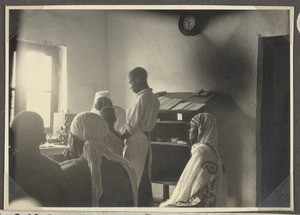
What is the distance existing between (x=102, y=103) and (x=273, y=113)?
104 centimetres

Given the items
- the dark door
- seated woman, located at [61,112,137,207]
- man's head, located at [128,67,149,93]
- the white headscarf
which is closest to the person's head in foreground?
seated woman, located at [61,112,137,207]

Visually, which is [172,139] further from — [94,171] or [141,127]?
[94,171]

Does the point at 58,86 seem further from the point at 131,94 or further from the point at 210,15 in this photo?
the point at 210,15

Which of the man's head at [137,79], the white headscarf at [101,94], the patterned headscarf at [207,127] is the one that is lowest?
the patterned headscarf at [207,127]

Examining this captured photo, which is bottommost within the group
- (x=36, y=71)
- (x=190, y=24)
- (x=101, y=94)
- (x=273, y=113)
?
(x=273, y=113)

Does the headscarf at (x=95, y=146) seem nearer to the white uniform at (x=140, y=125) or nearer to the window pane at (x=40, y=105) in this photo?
the white uniform at (x=140, y=125)

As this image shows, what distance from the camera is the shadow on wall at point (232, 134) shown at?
8.96 ft

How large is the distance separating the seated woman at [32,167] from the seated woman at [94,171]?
0.24 ft

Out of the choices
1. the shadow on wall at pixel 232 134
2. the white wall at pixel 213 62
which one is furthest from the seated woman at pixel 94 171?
the shadow on wall at pixel 232 134

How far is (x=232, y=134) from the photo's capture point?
274 centimetres

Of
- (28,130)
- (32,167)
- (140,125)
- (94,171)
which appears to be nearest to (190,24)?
(140,125)

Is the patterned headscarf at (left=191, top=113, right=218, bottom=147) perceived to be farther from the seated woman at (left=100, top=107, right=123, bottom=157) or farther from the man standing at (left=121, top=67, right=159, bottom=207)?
the seated woman at (left=100, top=107, right=123, bottom=157)

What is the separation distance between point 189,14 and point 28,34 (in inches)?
38.4

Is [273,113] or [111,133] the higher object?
[273,113]
